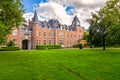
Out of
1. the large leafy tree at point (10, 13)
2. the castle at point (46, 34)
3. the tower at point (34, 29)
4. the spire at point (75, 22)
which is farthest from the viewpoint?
the spire at point (75, 22)

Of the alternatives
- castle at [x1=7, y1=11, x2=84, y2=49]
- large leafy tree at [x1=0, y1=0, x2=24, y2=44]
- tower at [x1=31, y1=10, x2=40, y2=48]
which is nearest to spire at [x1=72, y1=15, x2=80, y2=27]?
castle at [x1=7, y1=11, x2=84, y2=49]

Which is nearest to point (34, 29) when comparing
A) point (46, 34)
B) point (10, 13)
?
Result: point (46, 34)

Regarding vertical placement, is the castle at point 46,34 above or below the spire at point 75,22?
below

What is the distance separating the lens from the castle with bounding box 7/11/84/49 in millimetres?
70812

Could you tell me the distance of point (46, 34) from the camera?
8144 centimetres

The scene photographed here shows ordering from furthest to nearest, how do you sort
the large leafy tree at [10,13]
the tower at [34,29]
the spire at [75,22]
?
the spire at [75,22]
the tower at [34,29]
the large leafy tree at [10,13]

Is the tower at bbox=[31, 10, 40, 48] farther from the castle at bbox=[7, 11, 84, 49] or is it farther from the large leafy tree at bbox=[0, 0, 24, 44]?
the large leafy tree at bbox=[0, 0, 24, 44]

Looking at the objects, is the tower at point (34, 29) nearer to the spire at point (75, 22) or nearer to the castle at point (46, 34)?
the castle at point (46, 34)

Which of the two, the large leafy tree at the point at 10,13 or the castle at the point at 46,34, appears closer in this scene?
the large leafy tree at the point at 10,13

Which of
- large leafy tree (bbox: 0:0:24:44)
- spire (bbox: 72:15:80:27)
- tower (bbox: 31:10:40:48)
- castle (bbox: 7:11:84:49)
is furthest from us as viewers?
spire (bbox: 72:15:80:27)

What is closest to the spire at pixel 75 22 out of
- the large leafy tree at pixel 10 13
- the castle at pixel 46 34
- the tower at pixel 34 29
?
the castle at pixel 46 34

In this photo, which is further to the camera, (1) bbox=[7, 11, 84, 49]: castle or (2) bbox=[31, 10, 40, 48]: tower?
(2) bbox=[31, 10, 40, 48]: tower

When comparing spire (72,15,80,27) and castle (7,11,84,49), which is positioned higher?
spire (72,15,80,27)

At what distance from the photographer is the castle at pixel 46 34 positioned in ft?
232
